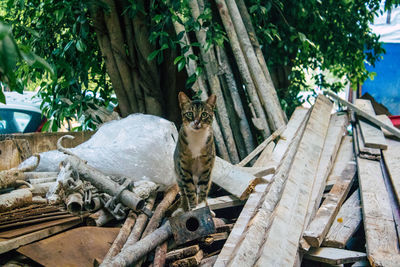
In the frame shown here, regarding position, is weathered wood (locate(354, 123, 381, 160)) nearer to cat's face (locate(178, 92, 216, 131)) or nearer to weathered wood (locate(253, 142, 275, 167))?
weathered wood (locate(253, 142, 275, 167))

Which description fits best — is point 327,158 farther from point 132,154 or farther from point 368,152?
point 132,154

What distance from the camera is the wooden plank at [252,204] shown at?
2.07m

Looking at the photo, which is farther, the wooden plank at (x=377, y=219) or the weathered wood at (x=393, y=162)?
the weathered wood at (x=393, y=162)

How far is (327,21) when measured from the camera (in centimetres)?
582

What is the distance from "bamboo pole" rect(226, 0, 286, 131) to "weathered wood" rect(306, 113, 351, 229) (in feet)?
1.99

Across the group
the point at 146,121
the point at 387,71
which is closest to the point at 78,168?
the point at 146,121

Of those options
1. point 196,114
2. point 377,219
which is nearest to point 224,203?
point 196,114

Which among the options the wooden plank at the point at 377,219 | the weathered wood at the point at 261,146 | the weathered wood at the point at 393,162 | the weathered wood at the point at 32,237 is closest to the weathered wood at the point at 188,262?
the weathered wood at the point at 32,237

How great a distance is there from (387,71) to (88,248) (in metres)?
8.93

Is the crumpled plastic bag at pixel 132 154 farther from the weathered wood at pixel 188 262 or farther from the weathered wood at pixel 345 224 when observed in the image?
the weathered wood at pixel 345 224

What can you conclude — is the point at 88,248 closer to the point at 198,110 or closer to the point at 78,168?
the point at 78,168

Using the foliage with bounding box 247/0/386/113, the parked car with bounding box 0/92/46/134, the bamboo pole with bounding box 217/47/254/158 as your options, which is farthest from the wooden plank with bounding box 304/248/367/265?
the parked car with bounding box 0/92/46/134

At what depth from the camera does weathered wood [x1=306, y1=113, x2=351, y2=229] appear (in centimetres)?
260

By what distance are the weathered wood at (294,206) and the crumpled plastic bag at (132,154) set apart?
115cm
